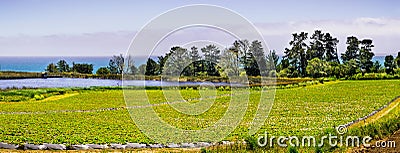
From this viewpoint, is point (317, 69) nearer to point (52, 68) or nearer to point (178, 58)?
point (178, 58)

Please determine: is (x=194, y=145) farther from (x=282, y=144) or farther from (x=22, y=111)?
(x=22, y=111)

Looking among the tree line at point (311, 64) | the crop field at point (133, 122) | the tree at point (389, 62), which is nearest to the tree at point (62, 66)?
the tree line at point (311, 64)

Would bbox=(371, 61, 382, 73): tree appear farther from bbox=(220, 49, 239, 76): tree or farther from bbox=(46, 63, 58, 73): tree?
bbox=(46, 63, 58, 73): tree

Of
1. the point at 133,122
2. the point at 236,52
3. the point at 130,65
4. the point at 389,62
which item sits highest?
the point at 236,52

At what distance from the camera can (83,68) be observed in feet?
176

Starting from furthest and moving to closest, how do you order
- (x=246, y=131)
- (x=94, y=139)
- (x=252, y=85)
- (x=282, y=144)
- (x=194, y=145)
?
(x=252, y=85) → (x=246, y=131) → (x=94, y=139) → (x=194, y=145) → (x=282, y=144)

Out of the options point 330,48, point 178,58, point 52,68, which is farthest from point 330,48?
point 178,58

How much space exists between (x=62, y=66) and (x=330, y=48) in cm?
3028

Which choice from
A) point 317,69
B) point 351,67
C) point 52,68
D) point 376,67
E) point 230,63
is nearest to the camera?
point 230,63

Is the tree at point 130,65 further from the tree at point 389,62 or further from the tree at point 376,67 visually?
the tree at point 389,62

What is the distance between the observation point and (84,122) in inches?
562

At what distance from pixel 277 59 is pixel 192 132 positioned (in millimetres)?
36610

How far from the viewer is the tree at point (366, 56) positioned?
47834 millimetres

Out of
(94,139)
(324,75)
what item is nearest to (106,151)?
(94,139)
